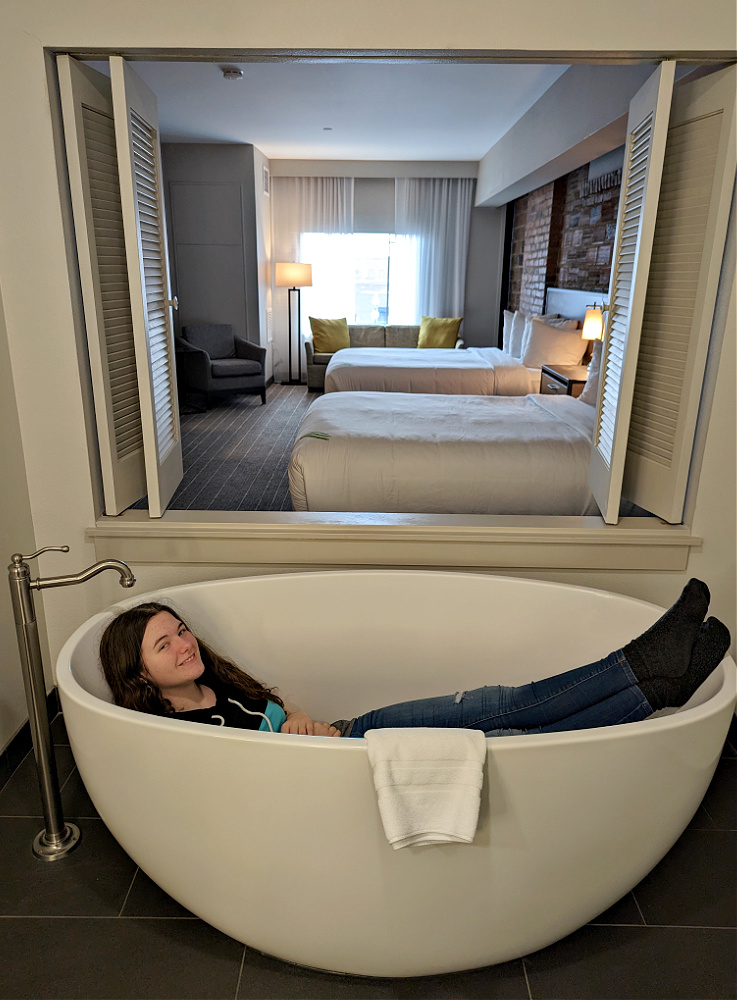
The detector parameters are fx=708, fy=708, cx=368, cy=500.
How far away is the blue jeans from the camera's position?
155cm

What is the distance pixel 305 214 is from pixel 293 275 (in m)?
0.85

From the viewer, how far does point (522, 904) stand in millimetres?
1416

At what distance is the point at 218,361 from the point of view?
7.07 m

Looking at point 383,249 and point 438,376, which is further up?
point 383,249

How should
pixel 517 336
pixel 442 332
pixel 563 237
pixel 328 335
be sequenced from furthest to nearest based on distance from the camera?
pixel 328 335
pixel 442 332
pixel 517 336
pixel 563 237

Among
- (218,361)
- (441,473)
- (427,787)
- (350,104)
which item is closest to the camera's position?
(427,787)

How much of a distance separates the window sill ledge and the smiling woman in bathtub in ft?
1.59

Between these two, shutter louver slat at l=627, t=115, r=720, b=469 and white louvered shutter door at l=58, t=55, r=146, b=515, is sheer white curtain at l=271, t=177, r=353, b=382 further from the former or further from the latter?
shutter louver slat at l=627, t=115, r=720, b=469

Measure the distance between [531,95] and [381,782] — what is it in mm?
4902

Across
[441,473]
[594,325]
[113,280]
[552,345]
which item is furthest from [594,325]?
[113,280]

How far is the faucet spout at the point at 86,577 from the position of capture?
5.44ft

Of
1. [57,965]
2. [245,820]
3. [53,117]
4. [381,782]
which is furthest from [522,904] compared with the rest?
[53,117]

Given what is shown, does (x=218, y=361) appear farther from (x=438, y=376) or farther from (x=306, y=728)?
(x=306, y=728)

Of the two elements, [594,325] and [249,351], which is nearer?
[594,325]
